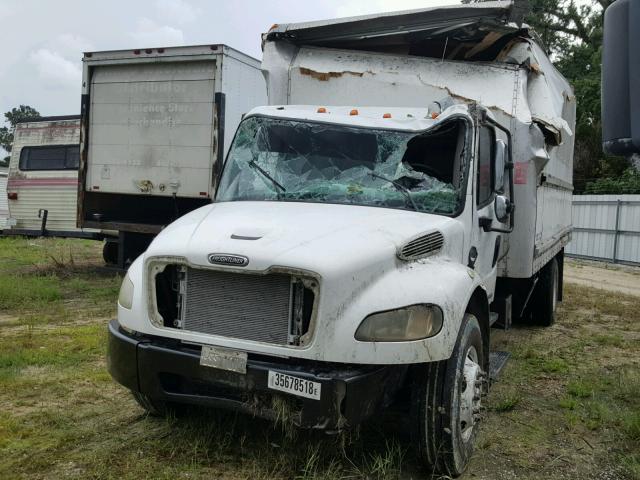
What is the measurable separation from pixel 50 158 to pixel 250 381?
14.7 m

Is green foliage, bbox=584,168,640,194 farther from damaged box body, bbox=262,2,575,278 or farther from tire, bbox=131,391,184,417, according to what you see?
tire, bbox=131,391,184,417

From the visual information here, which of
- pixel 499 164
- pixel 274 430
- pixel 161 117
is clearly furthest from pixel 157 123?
pixel 274 430

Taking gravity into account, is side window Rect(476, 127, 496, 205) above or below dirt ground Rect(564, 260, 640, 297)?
above

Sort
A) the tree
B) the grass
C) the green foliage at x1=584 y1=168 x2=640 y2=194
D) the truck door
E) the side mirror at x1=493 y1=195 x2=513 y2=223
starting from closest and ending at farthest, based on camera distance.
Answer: the grass, the truck door, the side mirror at x1=493 y1=195 x2=513 y2=223, the green foliage at x1=584 y1=168 x2=640 y2=194, the tree

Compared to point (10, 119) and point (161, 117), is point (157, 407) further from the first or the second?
point (10, 119)

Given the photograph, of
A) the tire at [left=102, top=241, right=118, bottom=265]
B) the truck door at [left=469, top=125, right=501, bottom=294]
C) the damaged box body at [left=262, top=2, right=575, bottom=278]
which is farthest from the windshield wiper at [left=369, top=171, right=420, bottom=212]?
the tire at [left=102, top=241, right=118, bottom=265]

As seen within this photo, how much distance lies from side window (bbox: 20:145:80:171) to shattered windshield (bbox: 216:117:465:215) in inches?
489

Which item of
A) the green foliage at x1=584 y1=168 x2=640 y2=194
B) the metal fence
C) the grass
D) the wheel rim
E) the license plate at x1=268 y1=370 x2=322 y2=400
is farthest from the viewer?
the green foliage at x1=584 y1=168 x2=640 y2=194

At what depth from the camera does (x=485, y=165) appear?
4.75 m

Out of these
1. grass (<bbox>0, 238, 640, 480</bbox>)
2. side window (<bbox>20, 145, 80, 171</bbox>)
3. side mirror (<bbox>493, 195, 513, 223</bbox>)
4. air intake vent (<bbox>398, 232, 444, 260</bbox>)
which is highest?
side window (<bbox>20, 145, 80, 171</bbox>)

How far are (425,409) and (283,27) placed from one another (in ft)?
13.9

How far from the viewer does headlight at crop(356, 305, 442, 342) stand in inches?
129

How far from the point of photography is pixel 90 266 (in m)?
13.4

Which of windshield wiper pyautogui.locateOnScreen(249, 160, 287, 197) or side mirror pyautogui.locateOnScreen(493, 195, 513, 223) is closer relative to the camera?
windshield wiper pyautogui.locateOnScreen(249, 160, 287, 197)
